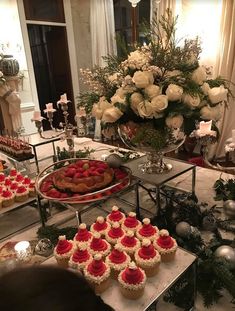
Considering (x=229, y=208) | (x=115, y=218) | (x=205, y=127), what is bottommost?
(x=229, y=208)

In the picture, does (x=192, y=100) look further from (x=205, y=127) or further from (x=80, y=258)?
(x=80, y=258)

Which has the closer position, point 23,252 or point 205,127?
point 23,252

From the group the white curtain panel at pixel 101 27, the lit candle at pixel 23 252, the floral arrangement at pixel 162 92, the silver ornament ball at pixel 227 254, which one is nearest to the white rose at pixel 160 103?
the floral arrangement at pixel 162 92

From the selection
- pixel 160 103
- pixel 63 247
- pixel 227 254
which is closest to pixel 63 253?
pixel 63 247

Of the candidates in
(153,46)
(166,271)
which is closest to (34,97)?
(153,46)

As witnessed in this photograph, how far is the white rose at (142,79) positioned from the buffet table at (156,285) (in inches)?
29.4

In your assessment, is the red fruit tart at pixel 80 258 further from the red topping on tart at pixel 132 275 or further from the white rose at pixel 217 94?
the white rose at pixel 217 94

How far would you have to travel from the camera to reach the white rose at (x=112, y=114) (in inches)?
52.0

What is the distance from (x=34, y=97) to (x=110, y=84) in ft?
11.8

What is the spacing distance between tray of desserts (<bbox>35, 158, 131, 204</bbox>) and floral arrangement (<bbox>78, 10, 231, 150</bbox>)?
0.74 feet

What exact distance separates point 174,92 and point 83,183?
0.61 m

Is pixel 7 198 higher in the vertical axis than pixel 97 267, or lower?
lower

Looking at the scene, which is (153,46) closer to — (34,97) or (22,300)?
(22,300)

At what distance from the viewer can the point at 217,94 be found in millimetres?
1274
